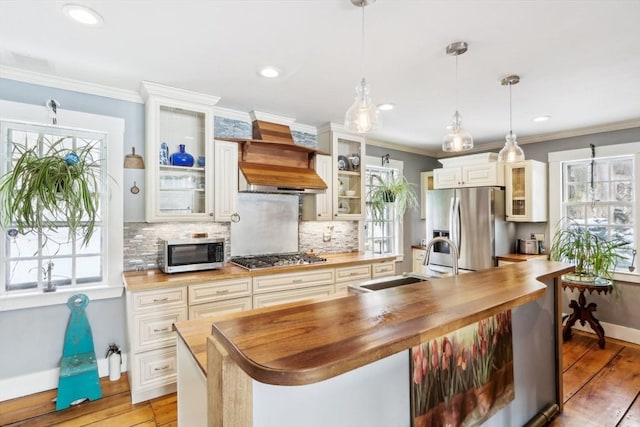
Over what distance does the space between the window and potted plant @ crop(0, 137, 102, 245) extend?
133 inches

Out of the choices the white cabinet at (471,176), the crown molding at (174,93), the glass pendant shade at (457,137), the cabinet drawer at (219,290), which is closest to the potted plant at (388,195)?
the white cabinet at (471,176)

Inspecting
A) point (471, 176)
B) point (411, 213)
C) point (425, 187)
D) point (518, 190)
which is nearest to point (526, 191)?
point (518, 190)

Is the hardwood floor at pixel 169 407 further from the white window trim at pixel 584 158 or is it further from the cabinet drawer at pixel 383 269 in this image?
the cabinet drawer at pixel 383 269

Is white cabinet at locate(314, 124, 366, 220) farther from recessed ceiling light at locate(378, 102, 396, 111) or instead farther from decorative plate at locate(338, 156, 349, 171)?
recessed ceiling light at locate(378, 102, 396, 111)

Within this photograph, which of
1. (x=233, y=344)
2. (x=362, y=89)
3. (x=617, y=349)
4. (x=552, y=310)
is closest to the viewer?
(x=233, y=344)

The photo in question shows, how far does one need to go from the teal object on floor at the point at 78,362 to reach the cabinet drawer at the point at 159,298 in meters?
0.61

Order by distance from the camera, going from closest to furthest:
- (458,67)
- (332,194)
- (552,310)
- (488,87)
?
1. (552,310)
2. (458,67)
3. (488,87)
4. (332,194)

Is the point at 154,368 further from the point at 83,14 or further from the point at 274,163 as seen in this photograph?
the point at 83,14

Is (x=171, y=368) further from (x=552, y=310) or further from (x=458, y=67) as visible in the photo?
(x=458, y=67)

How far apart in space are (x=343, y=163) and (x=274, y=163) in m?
1.00

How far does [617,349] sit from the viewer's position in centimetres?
340

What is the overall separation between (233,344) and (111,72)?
2.58 metres

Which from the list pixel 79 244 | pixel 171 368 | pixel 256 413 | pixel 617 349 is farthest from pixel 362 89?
pixel 617 349

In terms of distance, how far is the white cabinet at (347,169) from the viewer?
387cm
